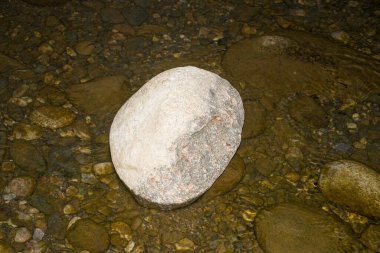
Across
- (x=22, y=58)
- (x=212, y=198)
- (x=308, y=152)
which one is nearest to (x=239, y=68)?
(x=308, y=152)

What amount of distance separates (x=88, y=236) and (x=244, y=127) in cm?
121

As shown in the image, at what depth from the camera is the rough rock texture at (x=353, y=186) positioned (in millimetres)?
2348

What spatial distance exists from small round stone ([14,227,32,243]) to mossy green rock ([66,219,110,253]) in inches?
8.4

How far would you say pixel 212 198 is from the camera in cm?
241

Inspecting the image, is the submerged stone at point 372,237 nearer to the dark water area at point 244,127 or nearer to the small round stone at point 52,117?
the dark water area at point 244,127

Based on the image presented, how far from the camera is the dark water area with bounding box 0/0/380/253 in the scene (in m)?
2.28

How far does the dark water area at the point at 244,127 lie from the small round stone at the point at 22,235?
1 cm

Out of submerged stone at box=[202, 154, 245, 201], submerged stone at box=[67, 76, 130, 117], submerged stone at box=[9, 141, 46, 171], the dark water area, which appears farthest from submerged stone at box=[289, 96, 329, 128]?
submerged stone at box=[9, 141, 46, 171]

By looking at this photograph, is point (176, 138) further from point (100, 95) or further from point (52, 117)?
point (52, 117)

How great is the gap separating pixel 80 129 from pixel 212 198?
3.32 ft

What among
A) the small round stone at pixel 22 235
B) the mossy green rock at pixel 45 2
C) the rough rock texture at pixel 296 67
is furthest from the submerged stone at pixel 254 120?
the mossy green rock at pixel 45 2

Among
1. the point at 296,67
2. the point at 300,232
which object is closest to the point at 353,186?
the point at 300,232

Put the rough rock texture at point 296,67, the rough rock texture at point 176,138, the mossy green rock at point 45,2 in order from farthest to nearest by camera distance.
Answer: the mossy green rock at point 45,2
the rough rock texture at point 296,67
the rough rock texture at point 176,138

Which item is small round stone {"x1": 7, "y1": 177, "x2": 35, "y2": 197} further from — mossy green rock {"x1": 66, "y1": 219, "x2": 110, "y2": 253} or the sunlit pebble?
the sunlit pebble
